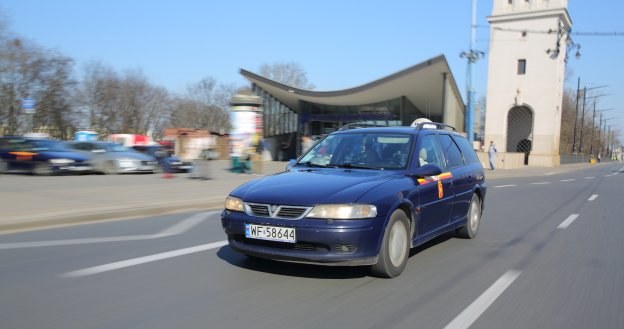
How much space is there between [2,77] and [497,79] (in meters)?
44.9

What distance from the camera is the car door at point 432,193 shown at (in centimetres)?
593

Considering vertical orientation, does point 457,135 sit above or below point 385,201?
above

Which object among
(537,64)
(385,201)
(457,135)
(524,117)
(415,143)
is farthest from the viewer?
(524,117)

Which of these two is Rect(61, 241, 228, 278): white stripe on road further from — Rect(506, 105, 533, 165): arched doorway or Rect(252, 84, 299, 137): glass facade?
Rect(506, 105, 533, 165): arched doorway

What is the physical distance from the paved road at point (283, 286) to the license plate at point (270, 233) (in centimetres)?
45

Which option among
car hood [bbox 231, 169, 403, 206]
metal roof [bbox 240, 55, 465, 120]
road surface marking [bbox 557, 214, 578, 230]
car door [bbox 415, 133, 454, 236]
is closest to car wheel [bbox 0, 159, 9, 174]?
car hood [bbox 231, 169, 403, 206]

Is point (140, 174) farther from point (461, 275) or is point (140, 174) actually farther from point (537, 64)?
point (537, 64)

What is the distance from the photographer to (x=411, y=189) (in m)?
5.60

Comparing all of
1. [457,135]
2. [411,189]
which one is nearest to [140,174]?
[457,135]

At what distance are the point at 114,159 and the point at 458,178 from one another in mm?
15977

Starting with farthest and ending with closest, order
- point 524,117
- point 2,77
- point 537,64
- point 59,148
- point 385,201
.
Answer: point 524,117, point 537,64, point 2,77, point 59,148, point 385,201

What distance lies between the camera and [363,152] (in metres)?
6.26

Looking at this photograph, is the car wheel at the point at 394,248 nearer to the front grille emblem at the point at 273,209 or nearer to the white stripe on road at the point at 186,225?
the front grille emblem at the point at 273,209

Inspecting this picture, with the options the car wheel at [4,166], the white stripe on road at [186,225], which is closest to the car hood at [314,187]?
the white stripe on road at [186,225]
